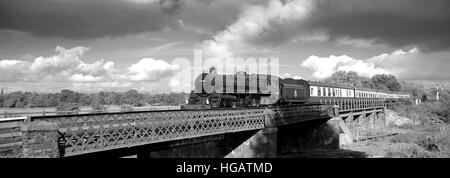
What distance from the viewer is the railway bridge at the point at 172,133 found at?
8.25 meters

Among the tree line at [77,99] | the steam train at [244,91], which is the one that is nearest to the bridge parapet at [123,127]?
the steam train at [244,91]

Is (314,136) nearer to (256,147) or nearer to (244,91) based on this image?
(244,91)

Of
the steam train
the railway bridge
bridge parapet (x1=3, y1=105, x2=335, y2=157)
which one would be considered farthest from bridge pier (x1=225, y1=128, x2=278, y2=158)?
the steam train

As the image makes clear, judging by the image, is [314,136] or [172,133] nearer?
[172,133]

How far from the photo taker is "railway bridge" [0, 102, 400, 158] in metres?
8.25

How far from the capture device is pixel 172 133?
454 inches

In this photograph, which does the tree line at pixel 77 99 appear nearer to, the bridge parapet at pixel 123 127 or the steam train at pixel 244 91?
the steam train at pixel 244 91

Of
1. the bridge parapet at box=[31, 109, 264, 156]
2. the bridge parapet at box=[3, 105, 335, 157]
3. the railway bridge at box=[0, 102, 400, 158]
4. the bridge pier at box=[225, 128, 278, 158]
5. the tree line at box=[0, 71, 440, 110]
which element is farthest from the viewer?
the tree line at box=[0, 71, 440, 110]

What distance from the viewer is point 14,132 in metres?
9.33

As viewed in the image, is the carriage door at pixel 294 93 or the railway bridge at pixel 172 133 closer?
the railway bridge at pixel 172 133

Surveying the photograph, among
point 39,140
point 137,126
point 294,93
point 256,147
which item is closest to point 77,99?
point 294,93

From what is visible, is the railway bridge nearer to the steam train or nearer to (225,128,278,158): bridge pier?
(225,128,278,158): bridge pier

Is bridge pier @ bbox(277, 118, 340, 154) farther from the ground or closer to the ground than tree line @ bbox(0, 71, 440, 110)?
closer to the ground

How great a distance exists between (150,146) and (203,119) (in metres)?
2.54
